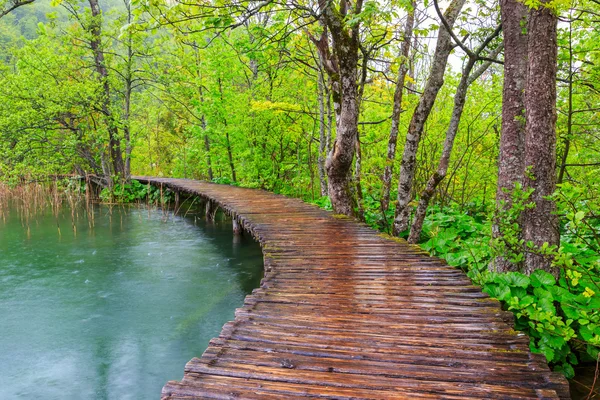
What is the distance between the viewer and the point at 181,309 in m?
6.98

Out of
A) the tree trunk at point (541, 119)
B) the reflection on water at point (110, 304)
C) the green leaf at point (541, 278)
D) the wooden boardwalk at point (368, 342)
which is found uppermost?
the tree trunk at point (541, 119)

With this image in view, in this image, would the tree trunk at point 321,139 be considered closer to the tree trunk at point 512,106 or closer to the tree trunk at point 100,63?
the tree trunk at point 512,106

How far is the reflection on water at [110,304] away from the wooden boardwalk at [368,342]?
2.41 meters

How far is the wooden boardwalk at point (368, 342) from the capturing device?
2326 millimetres

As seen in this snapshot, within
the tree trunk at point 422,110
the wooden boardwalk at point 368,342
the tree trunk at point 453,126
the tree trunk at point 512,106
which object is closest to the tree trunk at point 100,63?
the tree trunk at point 422,110

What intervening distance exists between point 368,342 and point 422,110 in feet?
15.4

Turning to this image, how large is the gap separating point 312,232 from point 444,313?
11.3ft

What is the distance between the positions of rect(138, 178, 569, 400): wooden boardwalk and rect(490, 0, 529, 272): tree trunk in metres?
1.00

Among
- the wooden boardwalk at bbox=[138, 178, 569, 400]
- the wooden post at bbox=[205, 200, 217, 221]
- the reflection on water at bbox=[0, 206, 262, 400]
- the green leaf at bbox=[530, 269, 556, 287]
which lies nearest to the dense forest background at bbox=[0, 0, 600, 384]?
the green leaf at bbox=[530, 269, 556, 287]

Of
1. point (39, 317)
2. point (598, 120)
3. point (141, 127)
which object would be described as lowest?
point (39, 317)

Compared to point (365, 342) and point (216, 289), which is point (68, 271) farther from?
point (365, 342)

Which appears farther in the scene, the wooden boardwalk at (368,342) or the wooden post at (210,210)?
the wooden post at (210,210)

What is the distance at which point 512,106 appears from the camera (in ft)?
13.8

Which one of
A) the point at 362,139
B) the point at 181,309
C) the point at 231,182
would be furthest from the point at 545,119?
the point at 231,182
